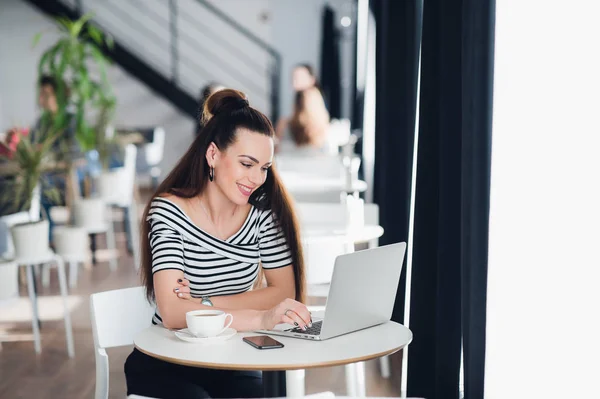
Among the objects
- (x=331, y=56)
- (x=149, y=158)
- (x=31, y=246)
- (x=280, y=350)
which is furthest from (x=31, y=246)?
(x=331, y=56)

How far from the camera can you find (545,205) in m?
1.71

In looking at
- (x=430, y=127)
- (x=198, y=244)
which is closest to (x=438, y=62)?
(x=430, y=127)

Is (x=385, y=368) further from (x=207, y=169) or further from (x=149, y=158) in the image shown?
(x=149, y=158)

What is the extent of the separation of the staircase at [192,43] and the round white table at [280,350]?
340 inches

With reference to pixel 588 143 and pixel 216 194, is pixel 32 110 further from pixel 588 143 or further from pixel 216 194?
pixel 588 143

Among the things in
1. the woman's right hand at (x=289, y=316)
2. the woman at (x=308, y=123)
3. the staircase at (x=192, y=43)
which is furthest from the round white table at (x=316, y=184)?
the staircase at (x=192, y=43)

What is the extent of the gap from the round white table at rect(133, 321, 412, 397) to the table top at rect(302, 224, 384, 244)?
3.90 ft

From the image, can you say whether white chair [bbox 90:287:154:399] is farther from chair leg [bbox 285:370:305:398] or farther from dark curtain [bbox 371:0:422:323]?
dark curtain [bbox 371:0:422:323]

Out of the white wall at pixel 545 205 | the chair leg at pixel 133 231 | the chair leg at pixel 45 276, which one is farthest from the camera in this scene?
the chair leg at pixel 133 231

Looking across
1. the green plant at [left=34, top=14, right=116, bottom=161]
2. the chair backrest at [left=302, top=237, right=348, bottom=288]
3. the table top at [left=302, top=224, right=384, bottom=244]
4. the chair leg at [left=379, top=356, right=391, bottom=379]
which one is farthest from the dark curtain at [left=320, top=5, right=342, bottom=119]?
the chair backrest at [left=302, top=237, right=348, bottom=288]

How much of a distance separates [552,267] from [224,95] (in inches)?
41.6

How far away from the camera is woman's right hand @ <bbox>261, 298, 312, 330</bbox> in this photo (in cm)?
188

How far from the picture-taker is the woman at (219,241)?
6.60ft

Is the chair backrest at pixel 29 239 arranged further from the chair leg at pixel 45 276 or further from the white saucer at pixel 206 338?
the white saucer at pixel 206 338
